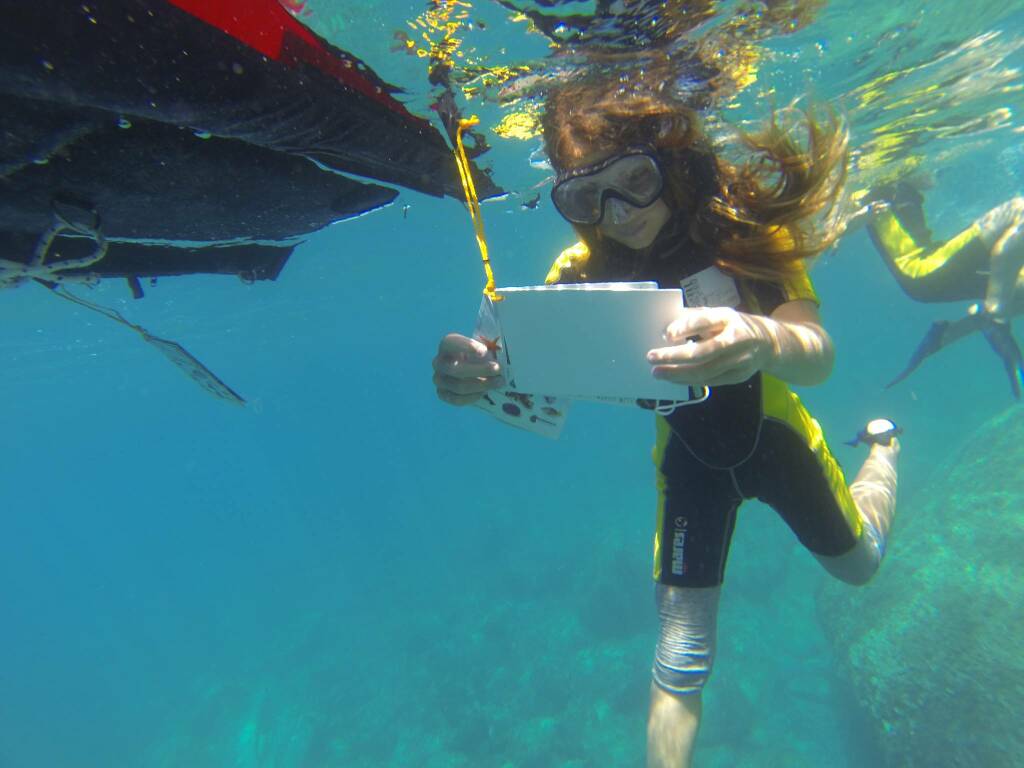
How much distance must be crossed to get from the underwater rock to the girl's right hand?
9111 mm

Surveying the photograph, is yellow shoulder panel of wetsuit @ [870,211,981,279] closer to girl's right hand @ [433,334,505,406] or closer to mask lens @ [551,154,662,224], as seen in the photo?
mask lens @ [551,154,662,224]

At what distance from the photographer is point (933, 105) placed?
458 inches

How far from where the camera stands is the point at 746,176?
2988 mm

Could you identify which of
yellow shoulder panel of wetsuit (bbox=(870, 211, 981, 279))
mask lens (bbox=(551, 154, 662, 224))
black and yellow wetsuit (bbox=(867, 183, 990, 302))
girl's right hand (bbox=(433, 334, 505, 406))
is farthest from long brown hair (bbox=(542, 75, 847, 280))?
yellow shoulder panel of wetsuit (bbox=(870, 211, 981, 279))

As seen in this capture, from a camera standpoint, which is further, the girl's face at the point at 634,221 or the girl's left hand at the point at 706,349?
the girl's face at the point at 634,221

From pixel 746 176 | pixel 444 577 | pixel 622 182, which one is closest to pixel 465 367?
pixel 622 182

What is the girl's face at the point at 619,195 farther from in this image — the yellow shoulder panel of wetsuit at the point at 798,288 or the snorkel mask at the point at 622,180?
the yellow shoulder panel of wetsuit at the point at 798,288

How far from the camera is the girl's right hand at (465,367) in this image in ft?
8.82

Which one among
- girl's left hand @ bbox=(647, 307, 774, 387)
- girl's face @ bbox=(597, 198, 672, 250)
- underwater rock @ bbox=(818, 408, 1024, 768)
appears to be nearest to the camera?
girl's left hand @ bbox=(647, 307, 774, 387)

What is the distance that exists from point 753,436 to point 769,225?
51.3 inches

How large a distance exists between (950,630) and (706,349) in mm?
9473

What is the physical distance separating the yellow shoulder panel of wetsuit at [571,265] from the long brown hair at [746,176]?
67cm

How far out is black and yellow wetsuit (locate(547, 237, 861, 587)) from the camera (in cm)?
332

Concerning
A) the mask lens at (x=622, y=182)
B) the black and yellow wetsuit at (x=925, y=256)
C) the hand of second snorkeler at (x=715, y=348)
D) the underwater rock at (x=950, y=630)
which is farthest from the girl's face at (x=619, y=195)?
the black and yellow wetsuit at (x=925, y=256)
